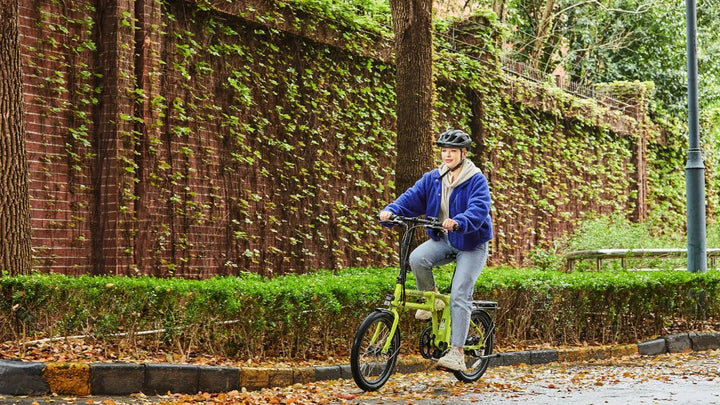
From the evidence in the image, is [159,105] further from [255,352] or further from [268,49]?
[255,352]

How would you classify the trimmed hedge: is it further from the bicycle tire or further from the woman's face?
the woman's face

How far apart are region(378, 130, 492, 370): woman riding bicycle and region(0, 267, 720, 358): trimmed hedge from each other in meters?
1.13

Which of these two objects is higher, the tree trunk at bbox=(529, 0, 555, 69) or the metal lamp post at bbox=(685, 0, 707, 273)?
the tree trunk at bbox=(529, 0, 555, 69)

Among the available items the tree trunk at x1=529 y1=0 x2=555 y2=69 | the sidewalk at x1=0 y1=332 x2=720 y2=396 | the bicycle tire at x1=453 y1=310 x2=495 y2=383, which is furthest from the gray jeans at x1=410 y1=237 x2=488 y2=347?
the tree trunk at x1=529 y1=0 x2=555 y2=69

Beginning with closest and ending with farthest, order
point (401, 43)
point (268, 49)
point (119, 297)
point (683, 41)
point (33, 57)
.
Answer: point (119, 297), point (33, 57), point (401, 43), point (268, 49), point (683, 41)

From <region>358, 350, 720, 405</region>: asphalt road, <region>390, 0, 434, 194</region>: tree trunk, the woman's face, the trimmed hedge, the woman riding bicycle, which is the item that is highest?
<region>390, 0, 434, 194</region>: tree trunk

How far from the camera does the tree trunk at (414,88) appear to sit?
11.1 metres

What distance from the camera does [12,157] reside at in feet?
25.7

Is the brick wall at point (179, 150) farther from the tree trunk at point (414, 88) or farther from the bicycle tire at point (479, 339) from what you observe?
the bicycle tire at point (479, 339)

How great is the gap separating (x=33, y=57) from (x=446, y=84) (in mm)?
8647

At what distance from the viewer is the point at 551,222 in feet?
65.6

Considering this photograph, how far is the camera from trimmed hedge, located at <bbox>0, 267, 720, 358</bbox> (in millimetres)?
7172

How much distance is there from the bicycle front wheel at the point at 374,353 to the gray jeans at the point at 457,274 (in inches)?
20.3

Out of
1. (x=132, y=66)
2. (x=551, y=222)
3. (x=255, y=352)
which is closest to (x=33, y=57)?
(x=132, y=66)
